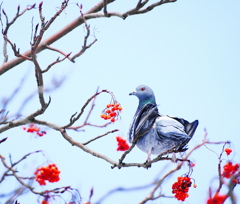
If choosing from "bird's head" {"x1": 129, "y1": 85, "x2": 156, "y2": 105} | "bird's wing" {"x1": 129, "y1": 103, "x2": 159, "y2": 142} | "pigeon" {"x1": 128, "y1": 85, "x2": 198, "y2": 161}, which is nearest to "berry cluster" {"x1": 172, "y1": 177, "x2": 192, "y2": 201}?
"pigeon" {"x1": 128, "y1": 85, "x2": 198, "y2": 161}

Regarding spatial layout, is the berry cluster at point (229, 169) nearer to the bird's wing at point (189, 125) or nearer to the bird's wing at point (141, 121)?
the bird's wing at point (189, 125)

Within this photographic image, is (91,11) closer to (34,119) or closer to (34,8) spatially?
(34,8)

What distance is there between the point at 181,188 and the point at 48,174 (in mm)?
1348

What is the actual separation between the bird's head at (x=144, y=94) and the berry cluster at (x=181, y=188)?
1149mm

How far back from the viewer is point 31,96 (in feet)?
13.6

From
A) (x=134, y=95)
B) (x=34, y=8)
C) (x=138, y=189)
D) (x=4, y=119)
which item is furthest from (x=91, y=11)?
(x=138, y=189)

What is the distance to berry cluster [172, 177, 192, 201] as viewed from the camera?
355cm

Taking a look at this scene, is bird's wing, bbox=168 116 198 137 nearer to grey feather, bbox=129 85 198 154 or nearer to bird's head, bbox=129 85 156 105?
grey feather, bbox=129 85 198 154

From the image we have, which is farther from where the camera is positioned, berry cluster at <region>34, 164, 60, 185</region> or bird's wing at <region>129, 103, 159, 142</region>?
bird's wing at <region>129, 103, 159, 142</region>

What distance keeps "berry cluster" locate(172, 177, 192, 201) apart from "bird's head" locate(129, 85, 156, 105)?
115cm

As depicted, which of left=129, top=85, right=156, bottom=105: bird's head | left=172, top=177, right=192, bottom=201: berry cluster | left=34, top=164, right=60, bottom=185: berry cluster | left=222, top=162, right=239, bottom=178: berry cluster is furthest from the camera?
left=129, top=85, right=156, bottom=105: bird's head

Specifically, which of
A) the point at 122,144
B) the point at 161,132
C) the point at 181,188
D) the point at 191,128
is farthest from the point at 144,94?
the point at 181,188

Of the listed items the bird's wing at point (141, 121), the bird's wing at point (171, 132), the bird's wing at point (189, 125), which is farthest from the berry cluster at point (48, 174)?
the bird's wing at point (189, 125)

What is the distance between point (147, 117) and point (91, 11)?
131cm
